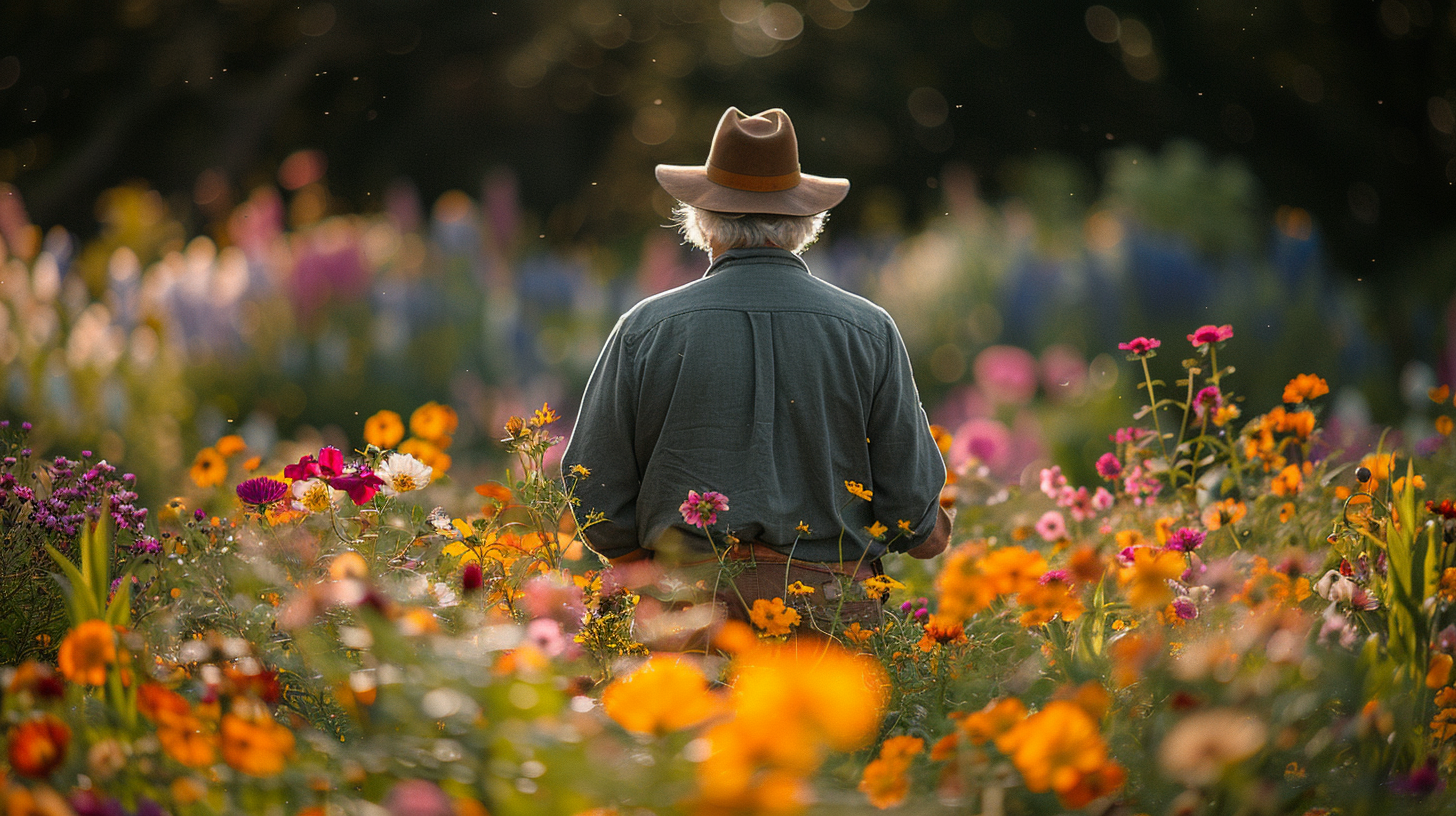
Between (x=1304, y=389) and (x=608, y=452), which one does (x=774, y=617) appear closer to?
(x=608, y=452)

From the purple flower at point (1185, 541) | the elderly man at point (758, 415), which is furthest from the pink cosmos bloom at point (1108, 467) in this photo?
the elderly man at point (758, 415)

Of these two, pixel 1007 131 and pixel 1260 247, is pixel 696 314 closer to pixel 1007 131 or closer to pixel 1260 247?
pixel 1260 247

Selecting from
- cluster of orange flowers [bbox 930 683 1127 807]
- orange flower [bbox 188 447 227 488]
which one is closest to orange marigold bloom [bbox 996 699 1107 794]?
cluster of orange flowers [bbox 930 683 1127 807]

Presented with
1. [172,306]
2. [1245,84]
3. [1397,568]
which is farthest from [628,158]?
[1397,568]

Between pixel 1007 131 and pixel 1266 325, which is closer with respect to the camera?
pixel 1266 325

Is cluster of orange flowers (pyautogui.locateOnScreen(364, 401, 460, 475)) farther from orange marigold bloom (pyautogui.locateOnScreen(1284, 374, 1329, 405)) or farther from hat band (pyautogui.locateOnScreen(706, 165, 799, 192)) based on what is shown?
orange marigold bloom (pyautogui.locateOnScreen(1284, 374, 1329, 405))

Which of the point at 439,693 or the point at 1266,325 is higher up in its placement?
the point at 439,693

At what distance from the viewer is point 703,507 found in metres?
2.00

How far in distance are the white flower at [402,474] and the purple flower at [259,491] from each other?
197 mm

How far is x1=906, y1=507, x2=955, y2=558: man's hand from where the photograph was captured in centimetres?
241

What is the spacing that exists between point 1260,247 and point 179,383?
670 cm

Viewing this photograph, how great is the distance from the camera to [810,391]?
2.23 meters

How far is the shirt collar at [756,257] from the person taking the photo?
2270 mm

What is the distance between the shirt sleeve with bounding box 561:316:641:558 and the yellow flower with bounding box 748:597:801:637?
406 mm
